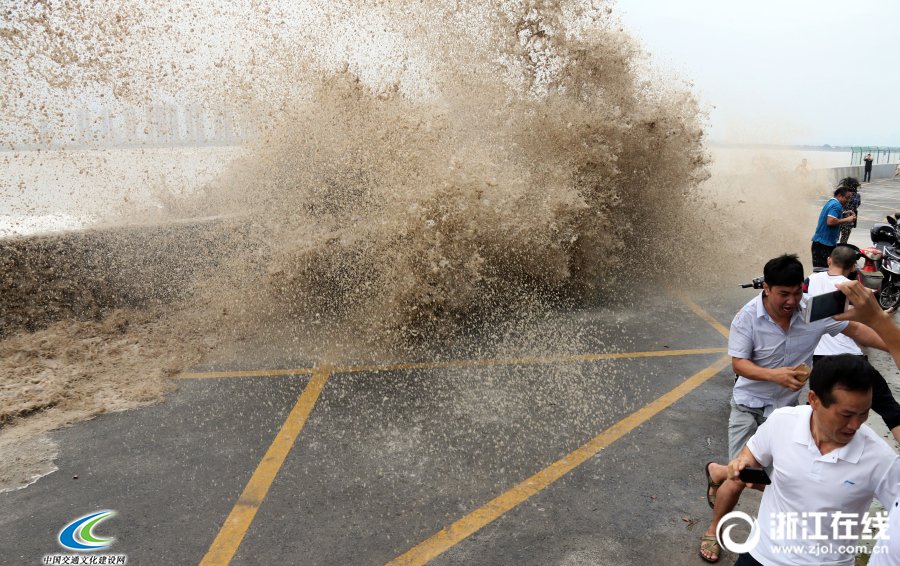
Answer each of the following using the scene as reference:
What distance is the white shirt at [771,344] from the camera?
9.78 ft

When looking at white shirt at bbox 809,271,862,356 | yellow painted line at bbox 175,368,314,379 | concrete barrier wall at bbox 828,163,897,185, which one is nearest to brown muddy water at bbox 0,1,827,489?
yellow painted line at bbox 175,368,314,379

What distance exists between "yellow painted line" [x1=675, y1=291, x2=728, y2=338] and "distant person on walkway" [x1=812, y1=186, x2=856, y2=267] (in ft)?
5.40

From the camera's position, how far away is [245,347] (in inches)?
233

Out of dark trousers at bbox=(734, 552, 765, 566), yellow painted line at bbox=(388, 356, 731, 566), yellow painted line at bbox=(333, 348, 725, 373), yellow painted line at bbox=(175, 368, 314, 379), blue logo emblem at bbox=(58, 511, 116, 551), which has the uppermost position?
dark trousers at bbox=(734, 552, 765, 566)

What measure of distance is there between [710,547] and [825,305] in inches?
54.2

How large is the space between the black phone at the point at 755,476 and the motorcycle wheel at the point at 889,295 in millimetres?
6730

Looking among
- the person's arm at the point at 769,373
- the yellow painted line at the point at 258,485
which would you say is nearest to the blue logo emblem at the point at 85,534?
the yellow painted line at the point at 258,485

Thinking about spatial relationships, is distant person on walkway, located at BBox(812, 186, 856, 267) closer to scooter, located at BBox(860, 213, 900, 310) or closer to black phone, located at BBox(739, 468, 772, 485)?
scooter, located at BBox(860, 213, 900, 310)

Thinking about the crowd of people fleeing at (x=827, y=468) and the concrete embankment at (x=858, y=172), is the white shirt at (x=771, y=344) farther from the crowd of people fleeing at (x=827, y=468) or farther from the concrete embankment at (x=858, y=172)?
the concrete embankment at (x=858, y=172)

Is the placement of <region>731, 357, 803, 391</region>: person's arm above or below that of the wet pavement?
above

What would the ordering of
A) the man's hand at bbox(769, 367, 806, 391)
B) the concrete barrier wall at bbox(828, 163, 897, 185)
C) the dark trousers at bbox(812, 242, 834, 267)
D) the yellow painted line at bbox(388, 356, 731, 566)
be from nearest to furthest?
the man's hand at bbox(769, 367, 806, 391)
the yellow painted line at bbox(388, 356, 731, 566)
the dark trousers at bbox(812, 242, 834, 267)
the concrete barrier wall at bbox(828, 163, 897, 185)

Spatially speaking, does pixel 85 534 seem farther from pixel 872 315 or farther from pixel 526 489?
pixel 872 315

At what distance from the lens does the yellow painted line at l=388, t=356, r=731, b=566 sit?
2973 millimetres

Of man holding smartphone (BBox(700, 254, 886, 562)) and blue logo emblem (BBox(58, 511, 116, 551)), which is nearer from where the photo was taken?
man holding smartphone (BBox(700, 254, 886, 562))
